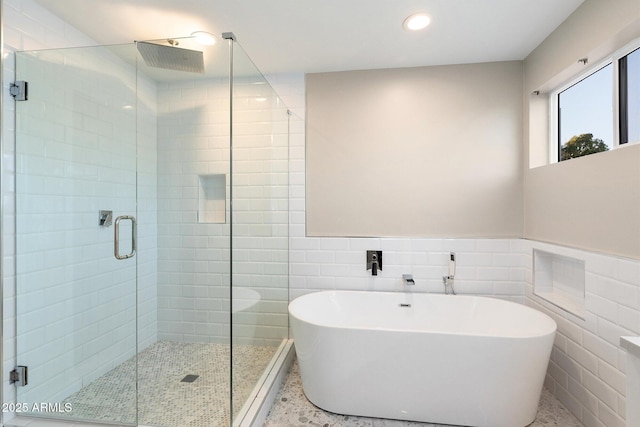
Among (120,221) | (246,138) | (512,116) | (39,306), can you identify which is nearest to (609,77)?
(512,116)

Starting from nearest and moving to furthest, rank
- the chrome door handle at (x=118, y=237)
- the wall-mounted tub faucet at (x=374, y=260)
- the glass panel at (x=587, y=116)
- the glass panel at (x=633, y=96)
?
the glass panel at (x=633, y=96), the glass panel at (x=587, y=116), the chrome door handle at (x=118, y=237), the wall-mounted tub faucet at (x=374, y=260)

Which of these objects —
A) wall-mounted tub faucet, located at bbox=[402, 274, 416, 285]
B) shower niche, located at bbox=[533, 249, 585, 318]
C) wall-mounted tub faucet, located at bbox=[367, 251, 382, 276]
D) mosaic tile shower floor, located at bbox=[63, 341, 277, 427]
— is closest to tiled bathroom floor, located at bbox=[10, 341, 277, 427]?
mosaic tile shower floor, located at bbox=[63, 341, 277, 427]

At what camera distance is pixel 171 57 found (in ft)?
6.32

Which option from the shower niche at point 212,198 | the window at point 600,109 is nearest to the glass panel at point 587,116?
the window at point 600,109

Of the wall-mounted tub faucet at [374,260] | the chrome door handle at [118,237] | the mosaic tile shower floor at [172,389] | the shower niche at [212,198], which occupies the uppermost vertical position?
the shower niche at [212,198]

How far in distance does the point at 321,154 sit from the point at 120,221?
168 centimetres

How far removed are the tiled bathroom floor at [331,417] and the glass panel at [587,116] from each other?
5.64 feet

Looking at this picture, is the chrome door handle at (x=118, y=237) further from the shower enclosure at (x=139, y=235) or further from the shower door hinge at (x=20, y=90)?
the shower door hinge at (x=20, y=90)

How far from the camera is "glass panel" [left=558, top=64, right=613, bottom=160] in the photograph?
1.85 metres

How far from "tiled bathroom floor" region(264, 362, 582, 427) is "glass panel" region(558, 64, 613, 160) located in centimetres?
172

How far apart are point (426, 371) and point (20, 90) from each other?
A: 9.62ft

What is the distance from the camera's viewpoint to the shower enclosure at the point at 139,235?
1.75 metres

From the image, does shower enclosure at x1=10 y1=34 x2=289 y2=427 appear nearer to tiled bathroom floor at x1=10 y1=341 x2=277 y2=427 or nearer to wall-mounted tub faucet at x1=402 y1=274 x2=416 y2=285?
tiled bathroom floor at x1=10 y1=341 x2=277 y2=427

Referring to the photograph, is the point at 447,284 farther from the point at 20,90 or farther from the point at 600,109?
the point at 20,90
